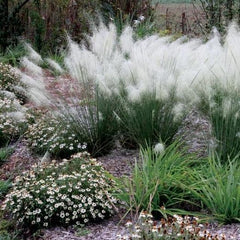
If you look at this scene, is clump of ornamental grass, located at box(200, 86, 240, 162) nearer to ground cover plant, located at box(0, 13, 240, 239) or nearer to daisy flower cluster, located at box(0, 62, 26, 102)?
ground cover plant, located at box(0, 13, 240, 239)

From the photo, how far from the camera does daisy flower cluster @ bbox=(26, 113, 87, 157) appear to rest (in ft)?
15.2

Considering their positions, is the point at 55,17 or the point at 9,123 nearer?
the point at 9,123

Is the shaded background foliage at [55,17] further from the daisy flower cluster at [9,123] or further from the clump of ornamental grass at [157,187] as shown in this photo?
the clump of ornamental grass at [157,187]

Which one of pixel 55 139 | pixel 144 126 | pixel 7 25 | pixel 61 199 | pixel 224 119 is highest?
pixel 7 25

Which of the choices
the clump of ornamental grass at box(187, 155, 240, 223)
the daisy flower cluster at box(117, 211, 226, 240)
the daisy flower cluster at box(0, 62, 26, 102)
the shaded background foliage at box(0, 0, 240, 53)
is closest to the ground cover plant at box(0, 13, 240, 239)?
the clump of ornamental grass at box(187, 155, 240, 223)

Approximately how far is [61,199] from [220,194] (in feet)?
3.79

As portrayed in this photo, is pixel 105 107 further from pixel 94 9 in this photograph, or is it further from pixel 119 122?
pixel 94 9

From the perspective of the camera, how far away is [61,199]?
3.56 m

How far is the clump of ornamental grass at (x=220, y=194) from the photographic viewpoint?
10.6ft

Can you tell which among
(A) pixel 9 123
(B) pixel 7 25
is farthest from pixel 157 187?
(B) pixel 7 25

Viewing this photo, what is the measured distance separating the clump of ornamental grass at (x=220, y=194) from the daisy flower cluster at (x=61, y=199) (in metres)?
0.66

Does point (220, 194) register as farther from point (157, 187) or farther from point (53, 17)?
point (53, 17)

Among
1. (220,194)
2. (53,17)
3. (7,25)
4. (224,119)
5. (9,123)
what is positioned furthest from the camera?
(53,17)

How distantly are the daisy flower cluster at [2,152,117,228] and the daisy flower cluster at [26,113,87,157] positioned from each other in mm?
806
